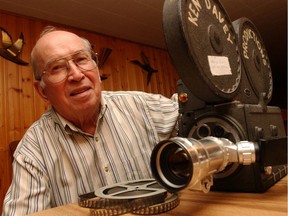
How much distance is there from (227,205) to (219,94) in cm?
23

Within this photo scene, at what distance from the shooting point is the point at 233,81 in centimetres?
70

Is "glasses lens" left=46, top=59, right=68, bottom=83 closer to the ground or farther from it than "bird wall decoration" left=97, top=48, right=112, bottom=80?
closer to the ground

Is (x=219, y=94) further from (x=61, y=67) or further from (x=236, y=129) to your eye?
(x=61, y=67)

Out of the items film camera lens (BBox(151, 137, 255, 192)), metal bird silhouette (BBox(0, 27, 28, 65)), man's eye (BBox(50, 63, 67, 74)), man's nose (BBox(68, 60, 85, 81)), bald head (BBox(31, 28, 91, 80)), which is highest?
metal bird silhouette (BBox(0, 27, 28, 65))

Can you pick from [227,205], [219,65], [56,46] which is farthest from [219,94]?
[56,46]

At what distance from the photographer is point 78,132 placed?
108cm

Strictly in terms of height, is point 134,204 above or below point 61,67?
below

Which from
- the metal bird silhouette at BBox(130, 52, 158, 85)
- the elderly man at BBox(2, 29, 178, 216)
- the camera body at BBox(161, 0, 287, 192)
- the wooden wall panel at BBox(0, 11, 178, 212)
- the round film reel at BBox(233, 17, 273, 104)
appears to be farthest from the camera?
the metal bird silhouette at BBox(130, 52, 158, 85)

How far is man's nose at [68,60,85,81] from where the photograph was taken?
3.59ft

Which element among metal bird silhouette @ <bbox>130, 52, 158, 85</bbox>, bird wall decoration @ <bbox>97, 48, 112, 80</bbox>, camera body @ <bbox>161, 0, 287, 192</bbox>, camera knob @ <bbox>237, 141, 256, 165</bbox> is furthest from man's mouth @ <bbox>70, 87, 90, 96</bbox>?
metal bird silhouette @ <bbox>130, 52, 158, 85</bbox>

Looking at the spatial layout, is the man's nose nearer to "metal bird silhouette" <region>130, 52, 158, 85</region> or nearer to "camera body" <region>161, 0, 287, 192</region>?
A: "camera body" <region>161, 0, 287, 192</region>

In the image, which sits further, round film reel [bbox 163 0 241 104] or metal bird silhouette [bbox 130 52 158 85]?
metal bird silhouette [bbox 130 52 158 85]

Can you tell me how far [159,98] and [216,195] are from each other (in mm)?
679

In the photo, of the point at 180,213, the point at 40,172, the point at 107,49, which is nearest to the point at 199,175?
the point at 180,213
